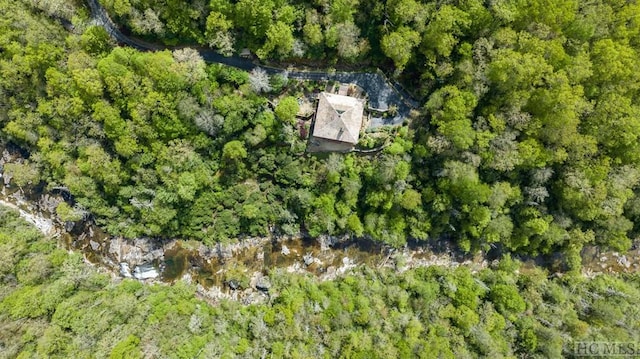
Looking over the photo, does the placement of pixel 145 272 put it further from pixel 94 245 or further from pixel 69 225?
pixel 69 225

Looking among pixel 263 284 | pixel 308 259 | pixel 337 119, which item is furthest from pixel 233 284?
pixel 337 119

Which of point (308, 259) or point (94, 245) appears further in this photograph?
point (308, 259)

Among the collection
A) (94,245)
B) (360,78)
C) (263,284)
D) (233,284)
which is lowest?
(233,284)

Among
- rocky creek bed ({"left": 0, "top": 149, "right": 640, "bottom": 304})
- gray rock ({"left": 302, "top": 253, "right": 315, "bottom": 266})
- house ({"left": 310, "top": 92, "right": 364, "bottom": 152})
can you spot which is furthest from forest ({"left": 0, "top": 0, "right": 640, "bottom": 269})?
gray rock ({"left": 302, "top": 253, "right": 315, "bottom": 266})

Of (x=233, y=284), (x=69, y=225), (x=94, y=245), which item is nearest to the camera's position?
(x=69, y=225)

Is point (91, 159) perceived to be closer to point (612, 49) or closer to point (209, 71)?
point (209, 71)

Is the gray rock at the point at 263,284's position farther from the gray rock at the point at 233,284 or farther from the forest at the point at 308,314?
the gray rock at the point at 233,284

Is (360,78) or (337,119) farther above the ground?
(360,78)
